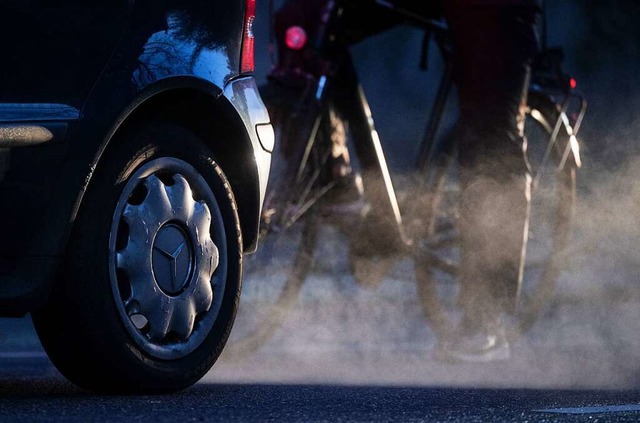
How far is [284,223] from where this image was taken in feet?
20.3

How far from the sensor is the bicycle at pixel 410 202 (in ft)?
21.3

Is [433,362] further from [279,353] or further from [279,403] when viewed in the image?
[279,403]

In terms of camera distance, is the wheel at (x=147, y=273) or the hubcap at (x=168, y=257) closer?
the wheel at (x=147, y=273)

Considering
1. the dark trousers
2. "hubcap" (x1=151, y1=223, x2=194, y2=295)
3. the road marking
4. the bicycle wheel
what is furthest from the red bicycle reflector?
the road marking

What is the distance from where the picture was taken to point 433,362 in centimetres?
588

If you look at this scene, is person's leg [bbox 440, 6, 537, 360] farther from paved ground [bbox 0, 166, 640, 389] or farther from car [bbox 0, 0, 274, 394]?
car [bbox 0, 0, 274, 394]

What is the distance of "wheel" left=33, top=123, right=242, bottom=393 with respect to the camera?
12.0ft

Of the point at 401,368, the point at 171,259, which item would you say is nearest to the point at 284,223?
the point at 401,368

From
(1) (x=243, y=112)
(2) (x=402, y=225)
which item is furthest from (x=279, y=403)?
(2) (x=402, y=225)

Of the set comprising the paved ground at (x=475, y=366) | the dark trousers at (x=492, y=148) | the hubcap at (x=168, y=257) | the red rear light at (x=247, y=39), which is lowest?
the paved ground at (x=475, y=366)

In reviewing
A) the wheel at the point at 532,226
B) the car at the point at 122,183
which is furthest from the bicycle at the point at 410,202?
the car at the point at 122,183

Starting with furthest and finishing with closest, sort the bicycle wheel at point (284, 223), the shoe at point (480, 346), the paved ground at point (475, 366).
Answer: the bicycle wheel at point (284, 223), the shoe at point (480, 346), the paved ground at point (475, 366)

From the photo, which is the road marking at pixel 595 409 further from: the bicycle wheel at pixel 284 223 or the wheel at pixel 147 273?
the bicycle wheel at pixel 284 223

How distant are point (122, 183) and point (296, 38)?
102 inches
